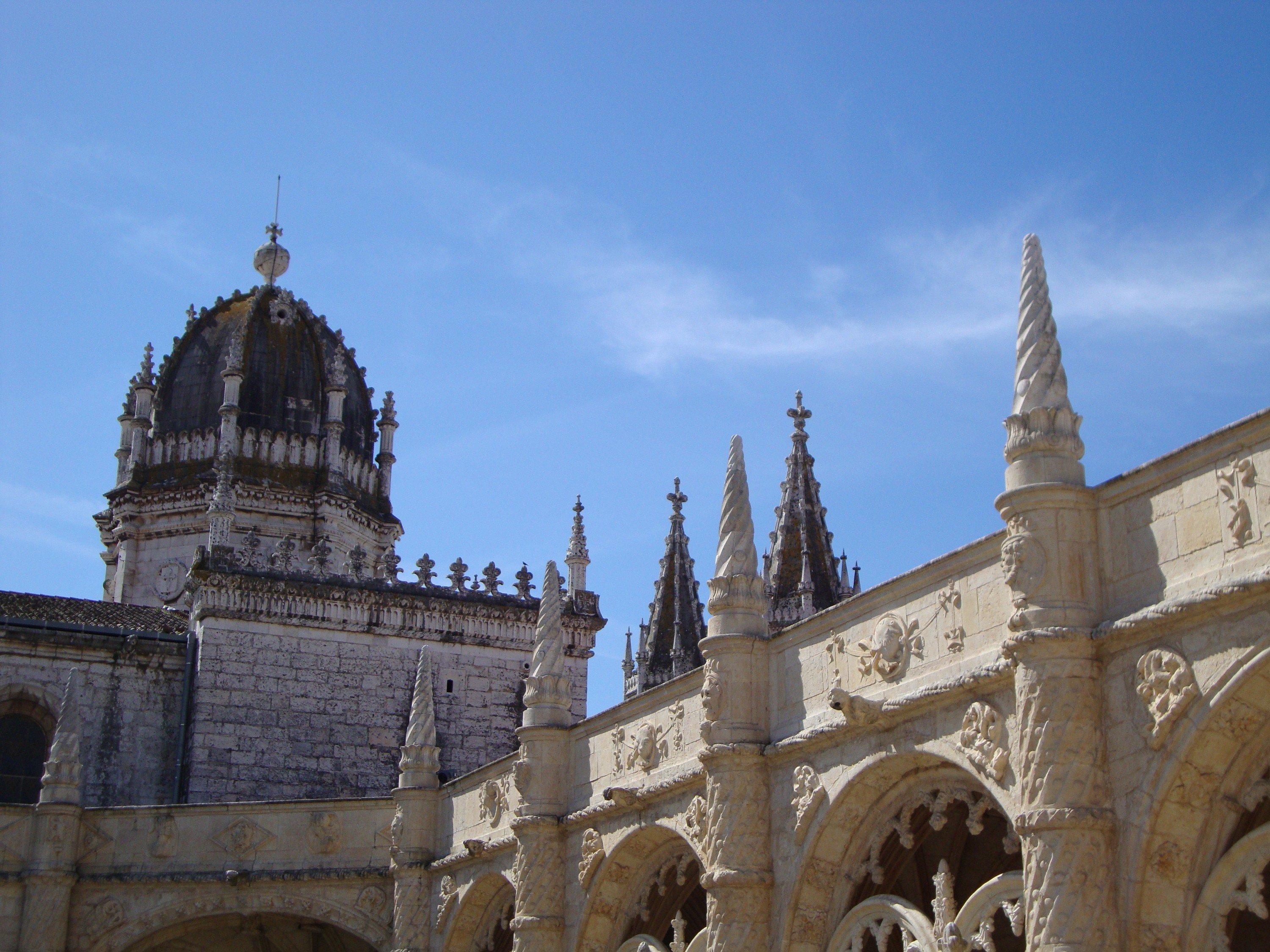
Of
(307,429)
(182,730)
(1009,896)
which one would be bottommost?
(1009,896)

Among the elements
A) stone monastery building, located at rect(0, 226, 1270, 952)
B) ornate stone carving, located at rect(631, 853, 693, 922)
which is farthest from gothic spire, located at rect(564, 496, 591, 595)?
ornate stone carving, located at rect(631, 853, 693, 922)

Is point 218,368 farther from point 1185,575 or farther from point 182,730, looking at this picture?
point 1185,575

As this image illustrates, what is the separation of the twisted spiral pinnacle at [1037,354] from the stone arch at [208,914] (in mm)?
13638

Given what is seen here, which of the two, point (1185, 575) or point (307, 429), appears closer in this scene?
point (1185, 575)

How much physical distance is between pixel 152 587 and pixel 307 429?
4.48 metres

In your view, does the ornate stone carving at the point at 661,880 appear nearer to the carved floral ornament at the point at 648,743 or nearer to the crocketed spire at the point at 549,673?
the carved floral ornament at the point at 648,743

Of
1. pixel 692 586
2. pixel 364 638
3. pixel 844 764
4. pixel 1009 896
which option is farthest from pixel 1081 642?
pixel 692 586

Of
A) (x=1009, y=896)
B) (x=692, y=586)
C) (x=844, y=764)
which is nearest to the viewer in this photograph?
(x=1009, y=896)

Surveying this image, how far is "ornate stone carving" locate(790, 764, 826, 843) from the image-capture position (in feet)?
45.2

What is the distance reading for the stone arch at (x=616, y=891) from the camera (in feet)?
55.8

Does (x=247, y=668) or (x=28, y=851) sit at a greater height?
(x=247, y=668)

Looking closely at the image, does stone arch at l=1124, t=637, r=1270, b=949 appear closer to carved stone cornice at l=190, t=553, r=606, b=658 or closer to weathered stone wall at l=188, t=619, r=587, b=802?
weathered stone wall at l=188, t=619, r=587, b=802

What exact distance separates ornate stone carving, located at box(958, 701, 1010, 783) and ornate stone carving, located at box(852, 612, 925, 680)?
101 centimetres

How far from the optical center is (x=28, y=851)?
22.0 m
